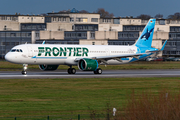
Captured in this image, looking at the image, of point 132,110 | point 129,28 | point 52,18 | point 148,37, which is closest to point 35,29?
point 52,18

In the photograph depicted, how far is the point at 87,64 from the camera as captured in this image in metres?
50.4

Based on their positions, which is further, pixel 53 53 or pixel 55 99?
pixel 53 53

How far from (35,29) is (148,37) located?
111 metres

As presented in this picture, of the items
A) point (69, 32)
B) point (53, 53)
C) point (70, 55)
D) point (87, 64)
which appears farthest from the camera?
point (69, 32)

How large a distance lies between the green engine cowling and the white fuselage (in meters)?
1.23

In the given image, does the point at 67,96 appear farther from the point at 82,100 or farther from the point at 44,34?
the point at 44,34

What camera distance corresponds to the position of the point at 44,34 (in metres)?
147

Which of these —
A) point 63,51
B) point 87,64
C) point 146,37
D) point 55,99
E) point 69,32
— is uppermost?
point 69,32

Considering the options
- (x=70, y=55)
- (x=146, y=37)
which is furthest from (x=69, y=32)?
(x=70, y=55)

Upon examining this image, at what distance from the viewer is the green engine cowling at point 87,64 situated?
5047 cm

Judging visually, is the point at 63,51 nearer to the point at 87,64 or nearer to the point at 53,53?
the point at 53,53

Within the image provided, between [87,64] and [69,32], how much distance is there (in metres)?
105

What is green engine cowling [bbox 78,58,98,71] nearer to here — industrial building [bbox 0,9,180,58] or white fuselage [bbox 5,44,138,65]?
white fuselage [bbox 5,44,138,65]

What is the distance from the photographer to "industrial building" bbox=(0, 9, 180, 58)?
146 m
